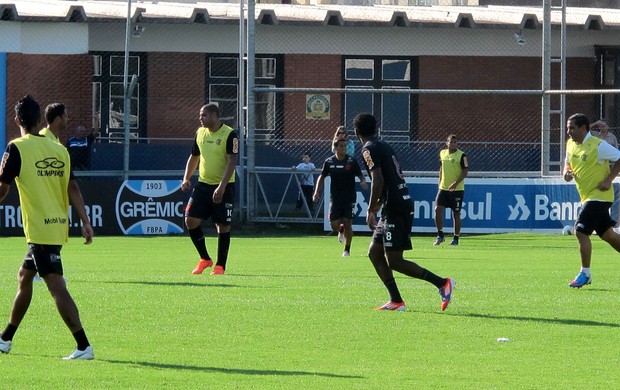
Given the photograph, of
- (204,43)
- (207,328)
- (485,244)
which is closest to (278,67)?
(204,43)

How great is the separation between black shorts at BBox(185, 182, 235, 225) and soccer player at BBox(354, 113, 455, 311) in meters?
4.05

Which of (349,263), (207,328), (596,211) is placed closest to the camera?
(207,328)

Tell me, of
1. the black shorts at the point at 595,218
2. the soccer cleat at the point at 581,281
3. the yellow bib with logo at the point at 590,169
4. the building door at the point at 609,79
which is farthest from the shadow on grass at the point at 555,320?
the building door at the point at 609,79

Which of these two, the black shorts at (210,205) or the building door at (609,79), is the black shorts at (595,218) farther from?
the building door at (609,79)

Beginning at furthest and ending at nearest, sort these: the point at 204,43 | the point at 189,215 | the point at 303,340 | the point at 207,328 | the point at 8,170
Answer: the point at 204,43
the point at 189,215
the point at 207,328
the point at 303,340
the point at 8,170

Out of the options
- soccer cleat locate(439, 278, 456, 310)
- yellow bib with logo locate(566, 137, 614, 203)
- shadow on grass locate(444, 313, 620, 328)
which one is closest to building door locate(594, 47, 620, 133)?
yellow bib with logo locate(566, 137, 614, 203)

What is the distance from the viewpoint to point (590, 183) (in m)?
14.2

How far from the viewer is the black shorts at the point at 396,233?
11633 mm

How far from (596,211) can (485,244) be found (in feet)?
30.9

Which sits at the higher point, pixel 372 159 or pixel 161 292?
pixel 372 159

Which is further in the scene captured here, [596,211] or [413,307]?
[596,211]

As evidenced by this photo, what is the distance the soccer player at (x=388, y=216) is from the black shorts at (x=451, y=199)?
459 inches

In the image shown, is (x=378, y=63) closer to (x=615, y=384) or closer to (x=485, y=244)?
(x=485, y=244)

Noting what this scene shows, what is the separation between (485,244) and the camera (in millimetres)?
23547
